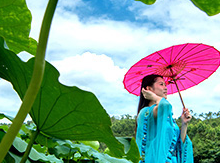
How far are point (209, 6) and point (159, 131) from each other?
2196 mm

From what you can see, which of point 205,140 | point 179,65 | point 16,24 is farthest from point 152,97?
point 205,140

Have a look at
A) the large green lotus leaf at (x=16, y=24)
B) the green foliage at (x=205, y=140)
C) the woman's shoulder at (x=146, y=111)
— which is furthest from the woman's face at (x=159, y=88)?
the green foliage at (x=205, y=140)

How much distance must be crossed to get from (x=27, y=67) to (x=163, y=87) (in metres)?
2.42

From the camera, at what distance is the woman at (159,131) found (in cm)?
244

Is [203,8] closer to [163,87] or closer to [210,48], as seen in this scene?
[163,87]

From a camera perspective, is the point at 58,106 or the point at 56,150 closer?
the point at 58,106

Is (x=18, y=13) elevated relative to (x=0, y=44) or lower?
elevated

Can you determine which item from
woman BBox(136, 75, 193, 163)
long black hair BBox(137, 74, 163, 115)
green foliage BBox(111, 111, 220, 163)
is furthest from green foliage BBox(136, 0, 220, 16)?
green foliage BBox(111, 111, 220, 163)

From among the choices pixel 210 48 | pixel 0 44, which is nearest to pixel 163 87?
pixel 210 48

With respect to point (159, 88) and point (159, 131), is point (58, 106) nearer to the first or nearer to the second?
point (159, 131)

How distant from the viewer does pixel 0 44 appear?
37cm

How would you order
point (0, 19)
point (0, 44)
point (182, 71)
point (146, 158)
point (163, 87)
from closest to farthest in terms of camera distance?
point (0, 44) → point (0, 19) → point (146, 158) → point (163, 87) → point (182, 71)

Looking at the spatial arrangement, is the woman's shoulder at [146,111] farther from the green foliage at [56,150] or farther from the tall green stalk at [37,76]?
the tall green stalk at [37,76]

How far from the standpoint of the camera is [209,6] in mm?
389
